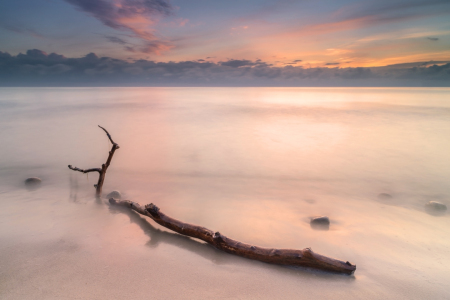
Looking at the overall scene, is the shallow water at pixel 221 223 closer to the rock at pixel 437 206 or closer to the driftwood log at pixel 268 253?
the driftwood log at pixel 268 253

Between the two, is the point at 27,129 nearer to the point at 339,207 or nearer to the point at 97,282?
the point at 97,282

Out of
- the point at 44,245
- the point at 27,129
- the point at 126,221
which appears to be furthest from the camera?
the point at 27,129

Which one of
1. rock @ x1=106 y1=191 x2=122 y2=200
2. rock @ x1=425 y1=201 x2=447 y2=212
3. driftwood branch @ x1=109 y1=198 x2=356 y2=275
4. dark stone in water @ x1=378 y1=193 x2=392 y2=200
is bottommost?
dark stone in water @ x1=378 y1=193 x2=392 y2=200

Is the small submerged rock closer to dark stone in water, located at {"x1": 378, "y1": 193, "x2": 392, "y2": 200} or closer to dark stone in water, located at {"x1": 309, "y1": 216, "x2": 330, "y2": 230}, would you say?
dark stone in water, located at {"x1": 309, "y1": 216, "x2": 330, "y2": 230}

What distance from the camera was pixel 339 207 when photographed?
25.6 feet

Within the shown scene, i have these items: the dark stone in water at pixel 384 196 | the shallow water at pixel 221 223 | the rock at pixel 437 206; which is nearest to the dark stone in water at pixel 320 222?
the shallow water at pixel 221 223

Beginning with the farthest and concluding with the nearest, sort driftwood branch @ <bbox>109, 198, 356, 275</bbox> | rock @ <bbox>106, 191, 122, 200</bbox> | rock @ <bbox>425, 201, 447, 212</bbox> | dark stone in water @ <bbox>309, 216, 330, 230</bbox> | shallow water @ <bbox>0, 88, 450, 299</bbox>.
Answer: rock @ <bbox>106, 191, 122, 200</bbox>
rock @ <bbox>425, 201, 447, 212</bbox>
dark stone in water @ <bbox>309, 216, 330, 230</bbox>
driftwood branch @ <bbox>109, 198, 356, 275</bbox>
shallow water @ <bbox>0, 88, 450, 299</bbox>

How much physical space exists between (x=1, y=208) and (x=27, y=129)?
19001 mm

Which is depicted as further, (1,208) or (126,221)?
(1,208)

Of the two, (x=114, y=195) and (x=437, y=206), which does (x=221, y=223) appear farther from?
(x=437, y=206)

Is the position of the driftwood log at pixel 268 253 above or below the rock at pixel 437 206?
above

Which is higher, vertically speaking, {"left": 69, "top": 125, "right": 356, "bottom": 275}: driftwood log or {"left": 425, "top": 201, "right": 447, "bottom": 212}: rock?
{"left": 69, "top": 125, "right": 356, "bottom": 275}: driftwood log

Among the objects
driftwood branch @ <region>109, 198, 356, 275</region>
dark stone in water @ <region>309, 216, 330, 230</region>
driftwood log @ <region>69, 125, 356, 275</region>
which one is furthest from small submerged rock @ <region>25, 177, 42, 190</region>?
dark stone in water @ <region>309, 216, 330, 230</region>

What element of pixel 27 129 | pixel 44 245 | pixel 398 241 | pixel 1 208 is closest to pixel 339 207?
pixel 398 241
